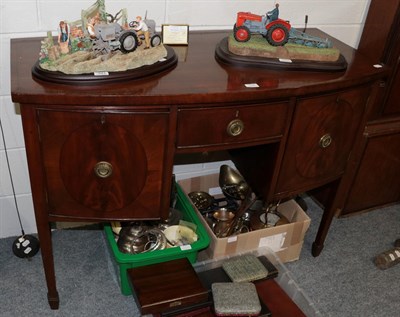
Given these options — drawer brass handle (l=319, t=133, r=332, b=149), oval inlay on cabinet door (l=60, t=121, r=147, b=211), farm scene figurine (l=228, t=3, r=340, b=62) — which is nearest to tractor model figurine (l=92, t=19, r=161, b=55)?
oval inlay on cabinet door (l=60, t=121, r=147, b=211)

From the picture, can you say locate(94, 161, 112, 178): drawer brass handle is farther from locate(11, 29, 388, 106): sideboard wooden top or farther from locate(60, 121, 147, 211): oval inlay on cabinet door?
locate(11, 29, 388, 106): sideboard wooden top

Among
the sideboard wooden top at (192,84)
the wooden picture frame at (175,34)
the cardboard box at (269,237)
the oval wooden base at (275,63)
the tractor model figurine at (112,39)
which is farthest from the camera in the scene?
the cardboard box at (269,237)

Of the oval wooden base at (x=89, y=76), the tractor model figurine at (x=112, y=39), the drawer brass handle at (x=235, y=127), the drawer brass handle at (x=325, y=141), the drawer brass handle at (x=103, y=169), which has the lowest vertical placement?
the drawer brass handle at (x=103, y=169)

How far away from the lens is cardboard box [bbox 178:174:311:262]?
1600 mm

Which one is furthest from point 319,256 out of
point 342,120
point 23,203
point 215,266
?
point 23,203

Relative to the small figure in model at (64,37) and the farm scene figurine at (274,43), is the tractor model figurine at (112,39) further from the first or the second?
the farm scene figurine at (274,43)

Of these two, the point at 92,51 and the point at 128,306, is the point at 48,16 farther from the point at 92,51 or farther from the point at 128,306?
the point at 128,306

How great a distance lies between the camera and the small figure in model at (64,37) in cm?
117

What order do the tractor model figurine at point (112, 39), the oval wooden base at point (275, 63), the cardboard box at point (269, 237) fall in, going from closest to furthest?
the tractor model figurine at point (112, 39)
the oval wooden base at point (275, 63)
the cardboard box at point (269, 237)

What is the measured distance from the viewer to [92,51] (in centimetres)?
118

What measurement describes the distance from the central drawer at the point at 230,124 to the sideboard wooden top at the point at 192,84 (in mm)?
35

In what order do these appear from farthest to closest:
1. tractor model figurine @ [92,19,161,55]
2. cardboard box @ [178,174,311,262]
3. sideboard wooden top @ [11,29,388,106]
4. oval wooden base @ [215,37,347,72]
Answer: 1. cardboard box @ [178,174,311,262]
2. oval wooden base @ [215,37,347,72]
3. tractor model figurine @ [92,19,161,55]
4. sideboard wooden top @ [11,29,388,106]

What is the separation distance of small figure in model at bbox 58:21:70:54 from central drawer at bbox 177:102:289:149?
342 mm

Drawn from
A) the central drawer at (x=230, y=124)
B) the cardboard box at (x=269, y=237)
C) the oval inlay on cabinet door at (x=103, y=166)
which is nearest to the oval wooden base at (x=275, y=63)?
the central drawer at (x=230, y=124)
